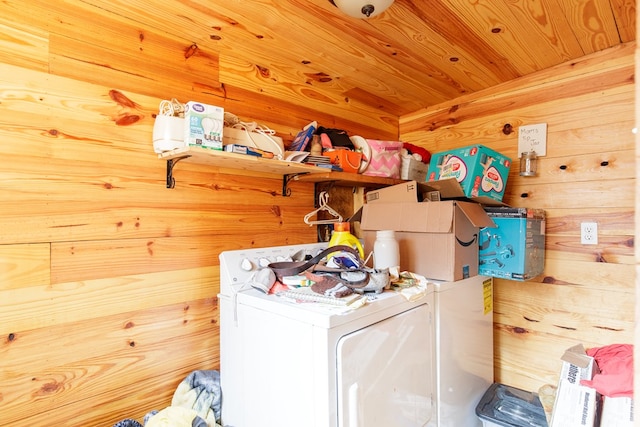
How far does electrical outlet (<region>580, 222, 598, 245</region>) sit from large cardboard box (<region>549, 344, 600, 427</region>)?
23.2 inches

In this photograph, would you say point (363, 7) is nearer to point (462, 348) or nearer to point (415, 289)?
point (415, 289)

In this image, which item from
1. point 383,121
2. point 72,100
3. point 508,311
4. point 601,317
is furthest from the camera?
point 383,121

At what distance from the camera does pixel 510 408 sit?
1592 millimetres

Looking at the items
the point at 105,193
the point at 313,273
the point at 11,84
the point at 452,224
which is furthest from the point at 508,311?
the point at 11,84

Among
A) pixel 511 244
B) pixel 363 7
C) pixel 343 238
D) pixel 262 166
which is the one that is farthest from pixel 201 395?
pixel 363 7

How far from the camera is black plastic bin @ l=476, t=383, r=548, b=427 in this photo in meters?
1.48

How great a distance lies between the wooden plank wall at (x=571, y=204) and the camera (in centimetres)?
152

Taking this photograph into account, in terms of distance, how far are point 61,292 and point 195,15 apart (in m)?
1.12

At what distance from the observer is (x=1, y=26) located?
103 cm

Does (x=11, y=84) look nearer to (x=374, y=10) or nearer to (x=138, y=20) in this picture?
(x=138, y=20)

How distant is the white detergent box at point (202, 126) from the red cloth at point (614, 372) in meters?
1.58

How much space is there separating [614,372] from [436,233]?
2.54 feet

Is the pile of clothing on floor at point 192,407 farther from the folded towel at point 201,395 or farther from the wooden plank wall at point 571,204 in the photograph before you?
the wooden plank wall at point 571,204

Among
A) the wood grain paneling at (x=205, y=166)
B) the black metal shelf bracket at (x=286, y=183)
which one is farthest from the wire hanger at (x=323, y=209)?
the black metal shelf bracket at (x=286, y=183)
